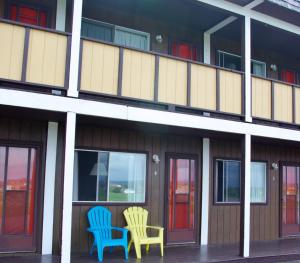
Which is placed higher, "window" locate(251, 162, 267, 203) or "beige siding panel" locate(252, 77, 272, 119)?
"beige siding panel" locate(252, 77, 272, 119)

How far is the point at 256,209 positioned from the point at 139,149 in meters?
3.98

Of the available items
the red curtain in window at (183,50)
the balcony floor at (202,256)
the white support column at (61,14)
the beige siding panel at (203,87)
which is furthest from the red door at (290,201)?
the white support column at (61,14)

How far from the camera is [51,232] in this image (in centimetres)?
837

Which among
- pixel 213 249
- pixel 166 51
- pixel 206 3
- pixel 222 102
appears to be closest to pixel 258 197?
pixel 213 249

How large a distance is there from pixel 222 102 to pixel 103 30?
3.16 m

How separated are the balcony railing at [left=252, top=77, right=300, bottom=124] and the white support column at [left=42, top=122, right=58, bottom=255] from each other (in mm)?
4412

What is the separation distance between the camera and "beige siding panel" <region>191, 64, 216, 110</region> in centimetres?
866

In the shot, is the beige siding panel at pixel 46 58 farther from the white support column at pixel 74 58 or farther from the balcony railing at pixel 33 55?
the white support column at pixel 74 58

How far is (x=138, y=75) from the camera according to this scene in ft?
26.3

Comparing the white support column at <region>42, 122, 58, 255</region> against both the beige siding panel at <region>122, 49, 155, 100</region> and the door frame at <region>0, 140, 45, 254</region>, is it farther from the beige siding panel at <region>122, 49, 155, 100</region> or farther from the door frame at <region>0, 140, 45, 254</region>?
the beige siding panel at <region>122, 49, 155, 100</region>

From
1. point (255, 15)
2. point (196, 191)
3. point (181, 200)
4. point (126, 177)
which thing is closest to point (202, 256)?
point (181, 200)

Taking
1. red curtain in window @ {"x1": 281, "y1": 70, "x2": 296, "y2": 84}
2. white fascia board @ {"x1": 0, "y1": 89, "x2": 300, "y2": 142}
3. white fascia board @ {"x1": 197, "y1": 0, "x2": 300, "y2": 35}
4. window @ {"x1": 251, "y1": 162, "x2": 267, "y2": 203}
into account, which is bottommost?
window @ {"x1": 251, "y1": 162, "x2": 267, "y2": 203}

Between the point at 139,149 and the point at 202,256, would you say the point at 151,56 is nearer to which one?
the point at 139,149

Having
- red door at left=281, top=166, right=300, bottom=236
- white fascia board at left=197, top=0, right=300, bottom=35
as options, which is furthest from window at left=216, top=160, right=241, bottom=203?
white fascia board at left=197, top=0, right=300, bottom=35
